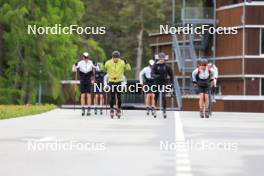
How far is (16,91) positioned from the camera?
126 ft

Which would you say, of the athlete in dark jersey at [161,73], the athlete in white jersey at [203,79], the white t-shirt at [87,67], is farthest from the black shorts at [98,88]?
the athlete in white jersey at [203,79]

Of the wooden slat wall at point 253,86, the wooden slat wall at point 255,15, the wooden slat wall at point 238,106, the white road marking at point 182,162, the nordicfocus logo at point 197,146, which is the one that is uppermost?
the wooden slat wall at point 255,15

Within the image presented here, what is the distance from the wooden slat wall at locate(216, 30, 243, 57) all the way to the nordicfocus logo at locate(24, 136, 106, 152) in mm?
33509

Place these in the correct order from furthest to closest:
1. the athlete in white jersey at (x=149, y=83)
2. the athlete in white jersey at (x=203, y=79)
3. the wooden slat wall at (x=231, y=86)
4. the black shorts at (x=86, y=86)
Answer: the wooden slat wall at (x=231, y=86), the athlete in white jersey at (x=149, y=83), the athlete in white jersey at (x=203, y=79), the black shorts at (x=86, y=86)

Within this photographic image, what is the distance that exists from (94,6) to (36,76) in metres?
44.8

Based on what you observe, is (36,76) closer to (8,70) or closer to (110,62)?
(8,70)

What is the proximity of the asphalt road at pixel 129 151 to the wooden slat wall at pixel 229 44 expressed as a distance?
29048 mm

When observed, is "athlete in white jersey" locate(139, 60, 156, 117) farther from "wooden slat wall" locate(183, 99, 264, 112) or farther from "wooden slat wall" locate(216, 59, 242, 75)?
"wooden slat wall" locate(216, 59, 242, 75)

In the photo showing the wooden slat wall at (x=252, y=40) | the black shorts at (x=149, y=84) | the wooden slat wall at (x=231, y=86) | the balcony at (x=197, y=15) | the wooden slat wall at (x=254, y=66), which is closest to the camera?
the black shorts at (x=149, y=84)

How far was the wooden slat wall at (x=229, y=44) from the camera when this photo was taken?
46409 millimetres

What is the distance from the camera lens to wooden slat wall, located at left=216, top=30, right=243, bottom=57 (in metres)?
46.4

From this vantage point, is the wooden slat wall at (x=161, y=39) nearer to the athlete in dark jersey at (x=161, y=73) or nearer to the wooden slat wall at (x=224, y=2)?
the wooden slat wall at (x=224, y=2)

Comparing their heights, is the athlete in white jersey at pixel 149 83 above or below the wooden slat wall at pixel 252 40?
below

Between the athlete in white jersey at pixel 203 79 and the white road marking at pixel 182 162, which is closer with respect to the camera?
the white road marking at pixel 182 162
